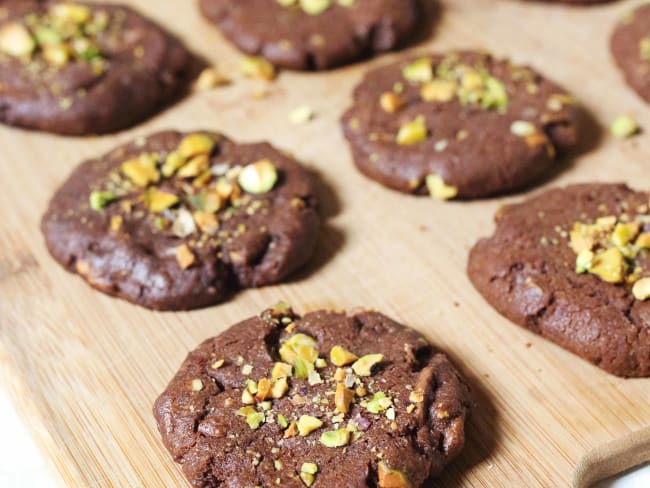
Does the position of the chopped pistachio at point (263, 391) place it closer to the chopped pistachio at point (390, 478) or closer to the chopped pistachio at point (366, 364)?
the chopped pistachio at point (366, 364)

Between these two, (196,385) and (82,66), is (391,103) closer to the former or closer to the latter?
(82,66)

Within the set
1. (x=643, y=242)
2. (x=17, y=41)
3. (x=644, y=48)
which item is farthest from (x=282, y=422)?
(x=644, y=48)

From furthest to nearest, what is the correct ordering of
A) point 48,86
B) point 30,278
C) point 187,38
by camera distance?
1. point 187,38
2. point 48,86
3. point 30,278

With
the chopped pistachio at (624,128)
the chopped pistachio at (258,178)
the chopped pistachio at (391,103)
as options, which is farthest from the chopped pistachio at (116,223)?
the chopped pistachio at (624,128)

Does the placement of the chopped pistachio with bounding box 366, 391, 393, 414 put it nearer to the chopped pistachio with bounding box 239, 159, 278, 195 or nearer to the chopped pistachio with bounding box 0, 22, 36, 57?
the chopped pistachio with bounding box 239, 159, 278, 195

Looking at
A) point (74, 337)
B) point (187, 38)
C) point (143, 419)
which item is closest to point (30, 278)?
point (74, 337)

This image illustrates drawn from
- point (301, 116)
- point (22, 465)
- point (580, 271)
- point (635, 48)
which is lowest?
point (22, 465)

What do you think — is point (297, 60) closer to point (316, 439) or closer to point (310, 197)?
point (310, 197)
